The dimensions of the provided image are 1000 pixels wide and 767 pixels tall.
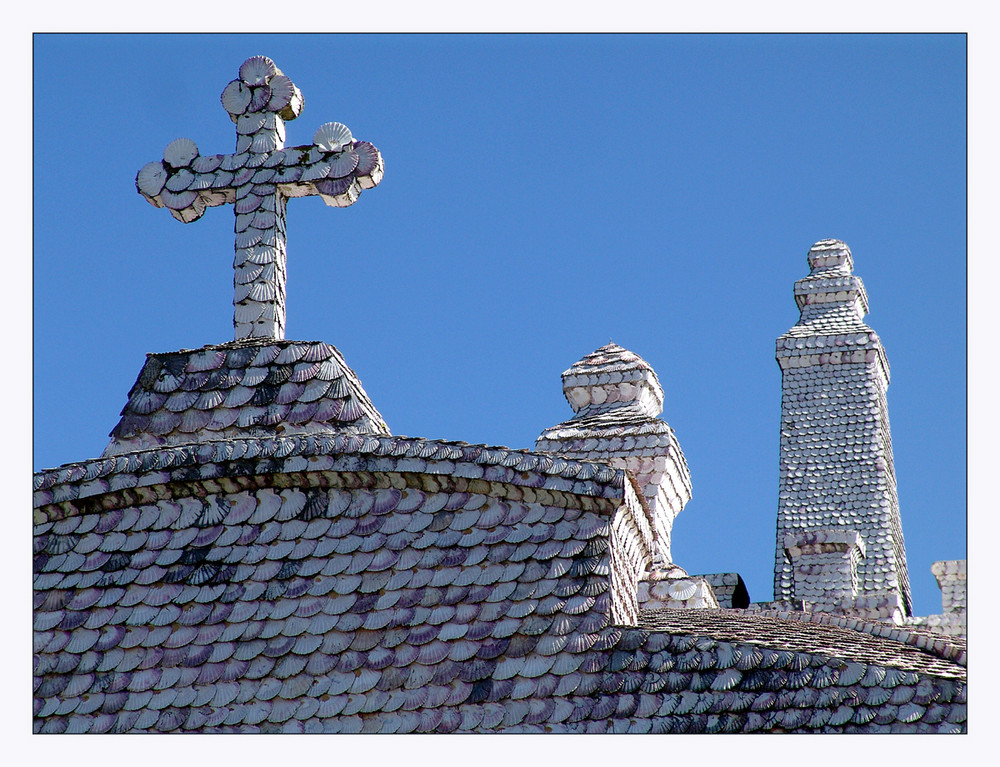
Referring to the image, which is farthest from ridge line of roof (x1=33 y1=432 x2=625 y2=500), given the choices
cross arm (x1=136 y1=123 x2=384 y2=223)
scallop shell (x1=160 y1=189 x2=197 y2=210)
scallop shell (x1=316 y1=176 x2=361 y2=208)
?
scallop shell (x1=160 y1=189 x2=197 y2=210)

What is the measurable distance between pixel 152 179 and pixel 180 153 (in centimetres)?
27

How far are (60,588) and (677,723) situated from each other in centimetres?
375

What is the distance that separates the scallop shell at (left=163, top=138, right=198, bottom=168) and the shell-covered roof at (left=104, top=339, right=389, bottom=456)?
147 centimetres

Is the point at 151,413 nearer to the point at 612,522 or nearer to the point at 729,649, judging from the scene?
the point at 612,522

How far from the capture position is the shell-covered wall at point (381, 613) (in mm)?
8883

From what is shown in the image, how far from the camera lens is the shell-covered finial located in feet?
38.7

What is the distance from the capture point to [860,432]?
31609 mm

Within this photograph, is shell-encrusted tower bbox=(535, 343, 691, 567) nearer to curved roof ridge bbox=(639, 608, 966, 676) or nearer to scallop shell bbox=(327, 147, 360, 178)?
curved roof ridge bbox=(639, 608, 966, 676)

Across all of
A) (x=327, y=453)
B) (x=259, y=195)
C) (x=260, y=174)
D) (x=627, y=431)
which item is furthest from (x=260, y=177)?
(x=627, y=431)

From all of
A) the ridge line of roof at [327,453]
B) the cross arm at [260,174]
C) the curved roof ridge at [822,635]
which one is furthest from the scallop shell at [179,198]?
the curved roof ridge at [822,635]

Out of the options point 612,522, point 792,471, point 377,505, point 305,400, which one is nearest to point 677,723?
point 612,522

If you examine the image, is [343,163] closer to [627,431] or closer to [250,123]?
[250,123]

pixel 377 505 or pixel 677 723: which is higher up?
pixel 377 505

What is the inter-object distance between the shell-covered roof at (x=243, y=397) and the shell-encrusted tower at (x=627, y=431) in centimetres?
219
